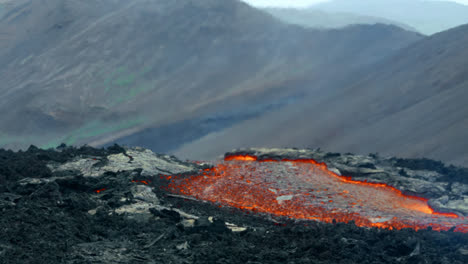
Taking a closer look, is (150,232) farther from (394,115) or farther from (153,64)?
(153,64)

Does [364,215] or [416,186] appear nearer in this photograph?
[364,215]

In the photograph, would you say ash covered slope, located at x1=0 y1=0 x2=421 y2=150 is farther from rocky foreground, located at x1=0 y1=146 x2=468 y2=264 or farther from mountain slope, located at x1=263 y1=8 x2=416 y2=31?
rocky foreground, located at x1=0 y1=146 x2=468 y2=264

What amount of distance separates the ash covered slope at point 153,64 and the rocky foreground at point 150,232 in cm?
2489

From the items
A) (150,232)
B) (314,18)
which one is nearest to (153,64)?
(314,18)

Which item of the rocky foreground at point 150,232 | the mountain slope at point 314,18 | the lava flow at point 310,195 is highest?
the mountain slope at point 314,18

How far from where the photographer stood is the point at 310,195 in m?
17.0

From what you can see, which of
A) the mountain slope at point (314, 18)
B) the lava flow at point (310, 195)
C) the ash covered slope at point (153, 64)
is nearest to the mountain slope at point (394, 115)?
the ash covered slope at point (153, 64)

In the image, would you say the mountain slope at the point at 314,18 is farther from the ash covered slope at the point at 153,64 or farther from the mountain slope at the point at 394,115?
the mountain slope at the point at 394,115

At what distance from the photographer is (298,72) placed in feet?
160

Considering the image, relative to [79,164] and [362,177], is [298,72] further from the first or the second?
[79,164]

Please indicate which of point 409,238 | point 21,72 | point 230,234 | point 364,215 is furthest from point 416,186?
point 21,72

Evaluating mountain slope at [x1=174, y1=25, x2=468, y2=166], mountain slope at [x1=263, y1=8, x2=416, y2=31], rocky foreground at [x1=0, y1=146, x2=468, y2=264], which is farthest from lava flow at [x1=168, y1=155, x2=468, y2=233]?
mountain slope at [x1=263, y1=8, x2=416, y2=31]

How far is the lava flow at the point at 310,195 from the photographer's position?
14727 millimetres

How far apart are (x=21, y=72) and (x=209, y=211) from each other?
41.4m
